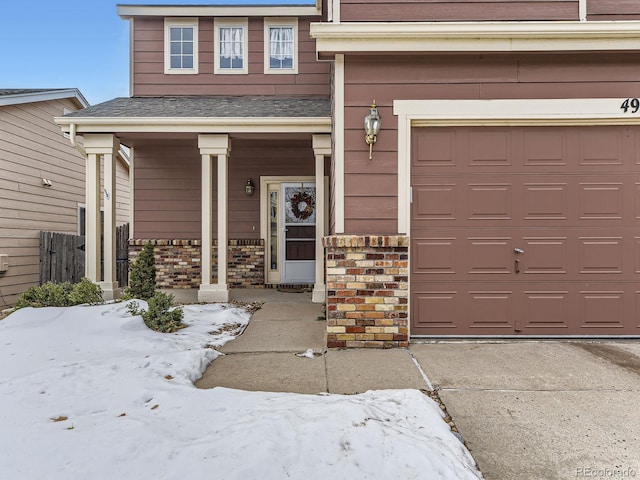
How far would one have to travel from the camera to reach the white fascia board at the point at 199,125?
229 inches

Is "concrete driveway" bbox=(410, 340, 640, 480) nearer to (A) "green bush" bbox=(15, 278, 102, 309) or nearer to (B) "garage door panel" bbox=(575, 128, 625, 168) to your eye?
(B) "garage door panel" bbox=(575, 128, 625, 168)

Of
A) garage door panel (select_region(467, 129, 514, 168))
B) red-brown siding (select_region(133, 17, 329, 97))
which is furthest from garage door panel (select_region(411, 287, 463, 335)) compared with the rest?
red-brown siding (select_region(133, 17, 329, 97))

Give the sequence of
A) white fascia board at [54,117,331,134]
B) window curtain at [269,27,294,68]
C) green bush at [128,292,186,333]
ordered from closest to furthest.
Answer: green bush at [128,292,186,333]
white fascia board at [54,117,331,134]
window curtain at [269,27,294,68]

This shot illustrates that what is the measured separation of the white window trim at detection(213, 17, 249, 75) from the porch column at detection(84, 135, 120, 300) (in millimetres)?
2630

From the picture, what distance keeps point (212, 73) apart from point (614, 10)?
6.42 metres

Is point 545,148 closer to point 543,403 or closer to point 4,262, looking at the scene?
point 543,403

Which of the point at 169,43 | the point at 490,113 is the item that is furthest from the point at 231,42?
the point at 490,113

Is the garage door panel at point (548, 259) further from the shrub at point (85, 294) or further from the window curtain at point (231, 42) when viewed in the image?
the window curtain at point (231, 42)

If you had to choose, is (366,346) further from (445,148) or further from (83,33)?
(83,33)


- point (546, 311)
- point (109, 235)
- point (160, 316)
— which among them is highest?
point (109, 235)

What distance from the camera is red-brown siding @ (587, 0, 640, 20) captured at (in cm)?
350

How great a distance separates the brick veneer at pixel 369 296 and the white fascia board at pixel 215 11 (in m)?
6.01

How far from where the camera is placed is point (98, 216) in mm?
6000

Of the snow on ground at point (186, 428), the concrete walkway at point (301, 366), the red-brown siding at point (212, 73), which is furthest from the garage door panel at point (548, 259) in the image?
the red-brown siding at point (212, 73)
